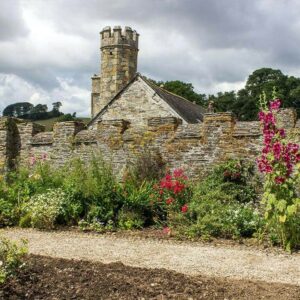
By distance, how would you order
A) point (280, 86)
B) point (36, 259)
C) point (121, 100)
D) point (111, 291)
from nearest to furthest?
point (111, 291)
point (36, 259)
point (121, 100)
point (280, 86)

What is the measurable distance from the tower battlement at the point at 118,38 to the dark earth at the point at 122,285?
2802cm

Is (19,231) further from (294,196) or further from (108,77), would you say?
(108,77)

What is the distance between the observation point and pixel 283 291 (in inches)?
205

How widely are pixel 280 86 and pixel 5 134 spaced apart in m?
36.8

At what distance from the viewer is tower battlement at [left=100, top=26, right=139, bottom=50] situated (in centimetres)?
3259

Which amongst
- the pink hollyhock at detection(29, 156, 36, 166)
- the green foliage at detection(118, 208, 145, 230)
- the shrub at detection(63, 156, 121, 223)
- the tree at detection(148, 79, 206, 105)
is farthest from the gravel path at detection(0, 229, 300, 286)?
the tree at detection(148, 79, 206, 105)

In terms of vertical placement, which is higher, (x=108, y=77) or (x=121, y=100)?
(x=108, y=77)

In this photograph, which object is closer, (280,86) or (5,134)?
(5,134)

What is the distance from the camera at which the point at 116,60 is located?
3266 cm

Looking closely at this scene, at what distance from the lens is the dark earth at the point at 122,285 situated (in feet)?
16.0

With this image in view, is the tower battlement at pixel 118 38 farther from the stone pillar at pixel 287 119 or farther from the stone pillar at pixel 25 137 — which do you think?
the stone pillar at pixel 287 119

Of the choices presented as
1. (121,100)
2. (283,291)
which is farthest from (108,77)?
(283,291)

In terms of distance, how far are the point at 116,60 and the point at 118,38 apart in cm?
145

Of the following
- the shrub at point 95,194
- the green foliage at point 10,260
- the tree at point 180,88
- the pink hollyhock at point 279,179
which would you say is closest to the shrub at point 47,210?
the shrub at point 95,194
